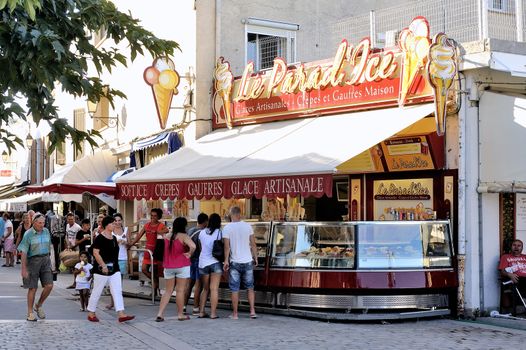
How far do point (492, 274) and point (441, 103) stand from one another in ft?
9.47

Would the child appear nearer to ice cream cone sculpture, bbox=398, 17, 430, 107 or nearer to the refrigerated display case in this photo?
the refrigerated display case

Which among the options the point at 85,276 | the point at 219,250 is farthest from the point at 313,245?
the point at 85,276

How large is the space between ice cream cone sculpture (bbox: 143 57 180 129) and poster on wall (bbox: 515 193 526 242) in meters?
8.31

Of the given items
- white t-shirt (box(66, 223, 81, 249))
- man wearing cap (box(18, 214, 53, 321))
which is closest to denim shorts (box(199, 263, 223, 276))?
man wearing cap (box(18, 214, 53, 321))

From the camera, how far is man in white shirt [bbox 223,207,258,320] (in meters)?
12.5

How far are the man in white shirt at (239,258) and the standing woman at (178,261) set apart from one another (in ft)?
2.03

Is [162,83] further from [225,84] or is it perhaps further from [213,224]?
[213,224]

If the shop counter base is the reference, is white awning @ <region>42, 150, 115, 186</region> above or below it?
above

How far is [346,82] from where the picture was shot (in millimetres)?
14820

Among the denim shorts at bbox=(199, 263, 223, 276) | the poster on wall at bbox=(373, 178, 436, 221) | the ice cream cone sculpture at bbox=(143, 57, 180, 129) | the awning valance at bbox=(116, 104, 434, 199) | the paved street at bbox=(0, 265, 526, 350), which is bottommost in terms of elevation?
the paved street at bbox=(0, 265, 526, 350)

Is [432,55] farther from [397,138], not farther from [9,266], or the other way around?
[9,266]

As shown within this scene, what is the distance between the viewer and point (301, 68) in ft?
52.2

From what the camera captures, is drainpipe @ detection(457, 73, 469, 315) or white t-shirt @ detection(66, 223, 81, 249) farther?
white t-shirt @ detection(66, 223, 81, 249)

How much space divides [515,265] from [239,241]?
173 inches
